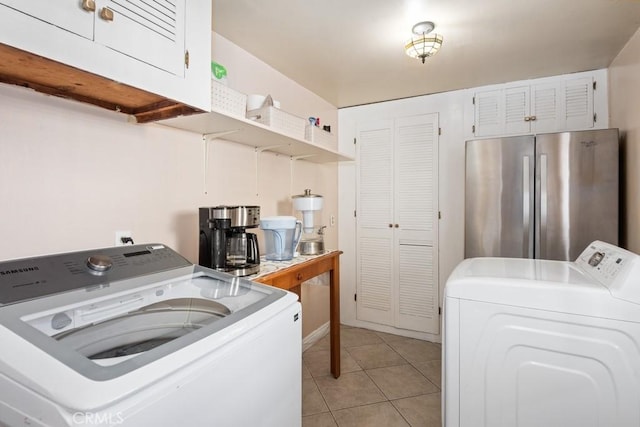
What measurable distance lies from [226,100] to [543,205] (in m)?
2.12

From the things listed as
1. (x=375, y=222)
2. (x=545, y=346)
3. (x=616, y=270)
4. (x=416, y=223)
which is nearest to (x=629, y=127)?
(x=616, y=270)

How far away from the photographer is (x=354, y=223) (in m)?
3.41

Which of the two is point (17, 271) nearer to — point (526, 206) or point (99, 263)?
point (99, 263)

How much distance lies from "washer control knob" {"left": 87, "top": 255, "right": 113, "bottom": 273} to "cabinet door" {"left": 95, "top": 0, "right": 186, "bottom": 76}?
0.65 m

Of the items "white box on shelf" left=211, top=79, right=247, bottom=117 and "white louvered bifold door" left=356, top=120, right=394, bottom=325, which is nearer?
"white box on shelf" left=211, top=79, right=247, bottom=117

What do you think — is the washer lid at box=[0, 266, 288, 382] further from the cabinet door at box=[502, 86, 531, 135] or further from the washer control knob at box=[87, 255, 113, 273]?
the cabinet door at box=[502, 86, 531, 135]

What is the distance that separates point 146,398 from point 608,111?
10.8 ft

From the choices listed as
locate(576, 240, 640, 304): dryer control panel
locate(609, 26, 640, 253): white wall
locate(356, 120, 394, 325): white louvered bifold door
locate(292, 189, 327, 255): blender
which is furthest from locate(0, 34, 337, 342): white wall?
locate(609, 26, 640, 253): white wall

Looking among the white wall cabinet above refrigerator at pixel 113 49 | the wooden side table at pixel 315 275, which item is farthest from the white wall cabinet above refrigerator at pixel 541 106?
the white wall cabinet above refrigerator at pixel 113 49

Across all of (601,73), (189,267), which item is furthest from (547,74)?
(189,267)

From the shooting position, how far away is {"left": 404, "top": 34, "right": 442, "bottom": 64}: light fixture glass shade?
1.88 m

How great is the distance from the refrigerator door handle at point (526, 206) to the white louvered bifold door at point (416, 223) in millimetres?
837

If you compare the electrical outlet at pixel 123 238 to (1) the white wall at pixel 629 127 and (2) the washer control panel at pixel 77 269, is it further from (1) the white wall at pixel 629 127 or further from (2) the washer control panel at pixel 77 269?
(1) the white wall at pixel 629 127

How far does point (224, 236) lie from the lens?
5.01 feet
